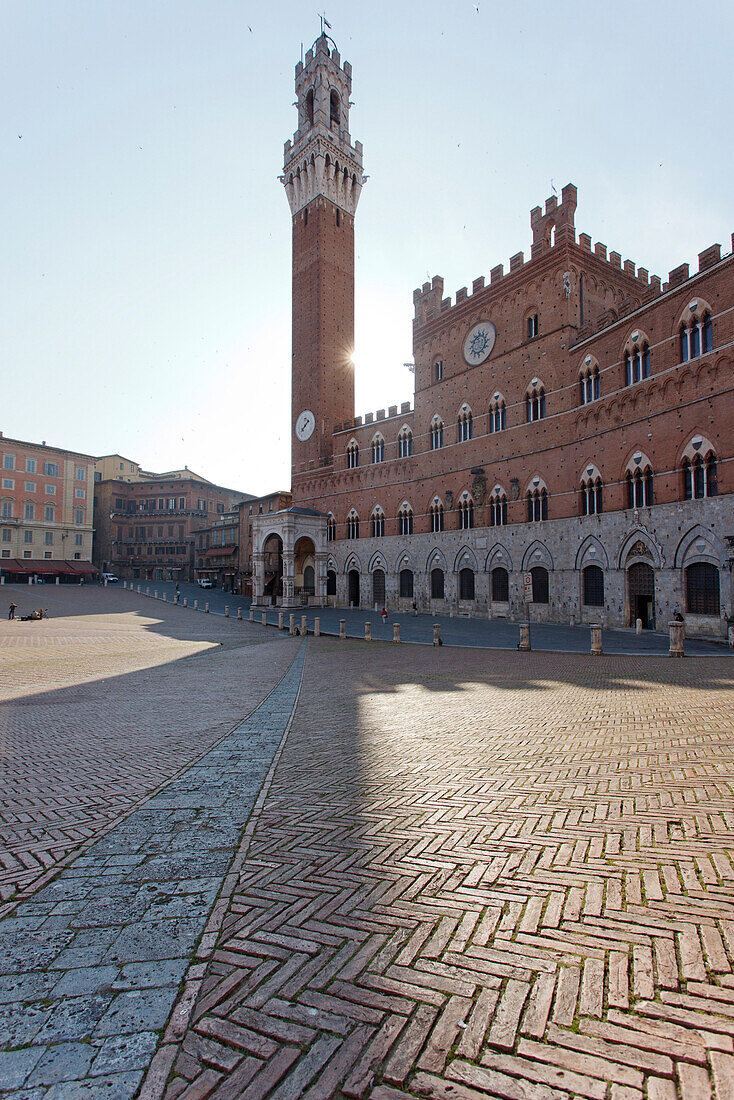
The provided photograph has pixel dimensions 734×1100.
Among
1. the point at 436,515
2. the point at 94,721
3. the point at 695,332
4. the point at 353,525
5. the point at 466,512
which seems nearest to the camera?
the point at 94,721

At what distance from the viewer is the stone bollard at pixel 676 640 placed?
50.2 feet

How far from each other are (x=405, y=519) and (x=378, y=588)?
560 cm

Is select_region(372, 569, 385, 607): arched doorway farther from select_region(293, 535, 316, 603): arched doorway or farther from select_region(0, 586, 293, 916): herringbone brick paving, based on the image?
select_region(0, 586, 293, 916): herringbone brick paving

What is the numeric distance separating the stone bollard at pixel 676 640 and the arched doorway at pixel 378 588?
24580 mm

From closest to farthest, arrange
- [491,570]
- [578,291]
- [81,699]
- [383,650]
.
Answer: [81,699] < [383,650] < [578,291] < [491,570]

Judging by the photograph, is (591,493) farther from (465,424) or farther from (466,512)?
(465,424)

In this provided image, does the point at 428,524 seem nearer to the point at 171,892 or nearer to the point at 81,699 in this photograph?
the point at 81,699

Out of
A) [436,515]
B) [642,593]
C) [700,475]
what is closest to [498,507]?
[436,515]

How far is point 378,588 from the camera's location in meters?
39.6

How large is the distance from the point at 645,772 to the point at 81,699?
31.2 ft

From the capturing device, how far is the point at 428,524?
35.9 m

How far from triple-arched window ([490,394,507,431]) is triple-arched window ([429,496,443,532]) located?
240 inches

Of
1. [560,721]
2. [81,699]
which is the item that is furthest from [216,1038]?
[81,699]

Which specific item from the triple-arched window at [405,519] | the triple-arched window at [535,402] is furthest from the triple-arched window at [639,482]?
the triple-arched window at [405,519]
